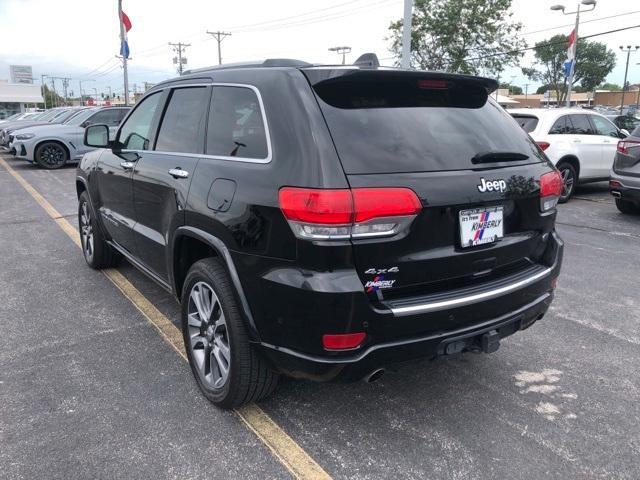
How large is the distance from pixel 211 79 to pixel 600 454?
9.67 feet

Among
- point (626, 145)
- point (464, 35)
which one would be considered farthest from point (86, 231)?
point (464, 35)

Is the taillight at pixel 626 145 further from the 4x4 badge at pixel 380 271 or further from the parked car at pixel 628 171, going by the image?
the 4x4 badge at pixel 380 271

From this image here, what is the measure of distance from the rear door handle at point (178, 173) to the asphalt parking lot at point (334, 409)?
123 cm

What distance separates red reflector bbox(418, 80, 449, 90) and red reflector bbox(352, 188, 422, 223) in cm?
68

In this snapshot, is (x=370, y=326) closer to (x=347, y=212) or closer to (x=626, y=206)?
(x=347, y=212)

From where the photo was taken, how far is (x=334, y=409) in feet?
9.77

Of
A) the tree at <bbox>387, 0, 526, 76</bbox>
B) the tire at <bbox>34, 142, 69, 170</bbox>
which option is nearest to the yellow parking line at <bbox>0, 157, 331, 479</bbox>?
the tire at <bbox>34, 142, 69, 170</bbox>

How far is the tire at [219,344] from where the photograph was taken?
105 inches

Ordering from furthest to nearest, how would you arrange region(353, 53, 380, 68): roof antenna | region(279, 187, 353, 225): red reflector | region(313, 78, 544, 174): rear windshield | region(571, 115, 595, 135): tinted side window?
region(571, 115, 595, 135): tinted side window, region(353, 53, 380, 68): roof antenna, region(313, 78, 544, 174): rear windshield, region(279, 187, 353, 225): red reflector

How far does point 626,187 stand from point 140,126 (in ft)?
23.5

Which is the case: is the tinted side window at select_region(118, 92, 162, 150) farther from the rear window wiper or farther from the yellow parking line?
the rear window wiper

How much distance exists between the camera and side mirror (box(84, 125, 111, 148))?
465 centimetres

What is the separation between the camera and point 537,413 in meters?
2.94

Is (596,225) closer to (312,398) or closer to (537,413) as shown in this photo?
(537,413)
